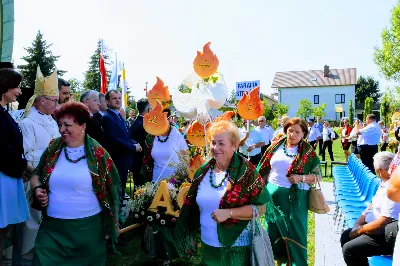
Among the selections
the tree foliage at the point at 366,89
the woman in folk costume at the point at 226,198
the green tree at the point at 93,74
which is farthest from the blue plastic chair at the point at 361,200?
the tree foliage at the point at 366,89

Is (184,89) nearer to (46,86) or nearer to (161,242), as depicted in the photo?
(46,86)

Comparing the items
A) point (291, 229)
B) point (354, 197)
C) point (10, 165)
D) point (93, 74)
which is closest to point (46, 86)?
point (10, 165)

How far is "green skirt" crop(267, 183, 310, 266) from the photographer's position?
15.1 ft

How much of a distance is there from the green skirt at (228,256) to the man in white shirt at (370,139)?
10.5 m

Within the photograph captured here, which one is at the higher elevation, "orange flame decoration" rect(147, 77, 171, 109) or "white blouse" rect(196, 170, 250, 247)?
"orange flame decoration" rect(147, 77, 171, 109)

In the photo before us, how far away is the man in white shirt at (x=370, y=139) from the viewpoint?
41.7 ft

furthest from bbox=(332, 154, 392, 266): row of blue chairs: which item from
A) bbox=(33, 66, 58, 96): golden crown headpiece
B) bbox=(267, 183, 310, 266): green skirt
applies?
bbox=(33, 66, 58, 96): golden crown headpiece

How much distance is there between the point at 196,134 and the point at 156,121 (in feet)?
2.02

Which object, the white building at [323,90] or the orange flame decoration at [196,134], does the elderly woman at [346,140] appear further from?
the white building at [323,90]

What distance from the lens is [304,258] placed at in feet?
15.1

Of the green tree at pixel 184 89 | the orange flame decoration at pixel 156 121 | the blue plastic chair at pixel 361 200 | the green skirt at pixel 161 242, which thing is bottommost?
the green skirt at pixel 161 242

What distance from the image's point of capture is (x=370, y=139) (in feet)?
41.8

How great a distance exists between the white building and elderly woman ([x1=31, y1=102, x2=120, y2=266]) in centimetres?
7140

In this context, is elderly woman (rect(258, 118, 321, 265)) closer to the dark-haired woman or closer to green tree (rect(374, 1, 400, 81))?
the dark-haired woman
